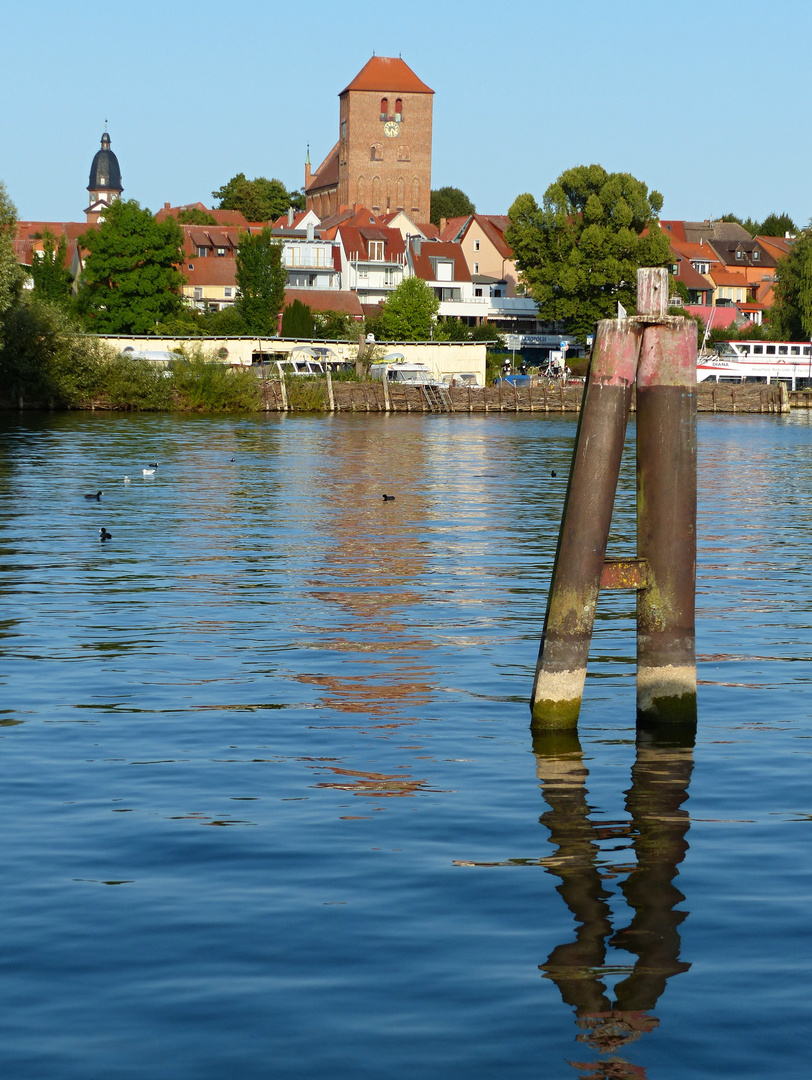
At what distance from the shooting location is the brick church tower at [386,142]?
545ft

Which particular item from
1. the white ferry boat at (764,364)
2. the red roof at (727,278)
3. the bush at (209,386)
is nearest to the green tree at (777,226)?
the red roof at (727,278)

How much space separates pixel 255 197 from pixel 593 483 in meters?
169

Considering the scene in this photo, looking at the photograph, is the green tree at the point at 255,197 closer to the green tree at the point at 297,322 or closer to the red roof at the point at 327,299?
the red roof at the point at 327,299

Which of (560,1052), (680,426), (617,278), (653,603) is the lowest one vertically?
(560,1052)

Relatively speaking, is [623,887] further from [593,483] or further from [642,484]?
[642,484]

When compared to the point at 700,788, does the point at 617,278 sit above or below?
above

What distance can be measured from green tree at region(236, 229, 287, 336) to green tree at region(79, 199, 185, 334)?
663 centimetres

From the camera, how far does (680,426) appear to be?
1044 cm

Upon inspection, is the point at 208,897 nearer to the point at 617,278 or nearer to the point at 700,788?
the point at 700,788

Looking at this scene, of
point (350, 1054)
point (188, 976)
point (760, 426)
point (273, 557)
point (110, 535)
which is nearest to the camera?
point (350, 1054)

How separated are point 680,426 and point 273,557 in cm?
1472

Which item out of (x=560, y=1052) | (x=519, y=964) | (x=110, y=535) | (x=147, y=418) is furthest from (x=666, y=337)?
(x=147, y=418)

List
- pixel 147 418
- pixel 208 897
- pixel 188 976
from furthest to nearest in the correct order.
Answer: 1. pixel 147 418
2. pixel 208 897
3. pixel 188 976

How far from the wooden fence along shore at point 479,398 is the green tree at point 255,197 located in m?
74.8
